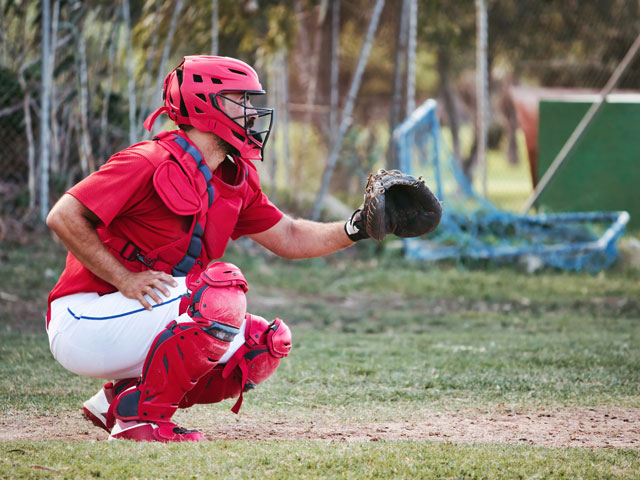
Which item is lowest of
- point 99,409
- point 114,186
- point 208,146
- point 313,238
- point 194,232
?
point 99,409

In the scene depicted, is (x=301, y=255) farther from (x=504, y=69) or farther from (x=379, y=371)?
(x=504, y=69)

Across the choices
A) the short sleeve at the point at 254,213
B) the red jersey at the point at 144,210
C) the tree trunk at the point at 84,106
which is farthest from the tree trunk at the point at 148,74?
the red jersey at the point at 144,210

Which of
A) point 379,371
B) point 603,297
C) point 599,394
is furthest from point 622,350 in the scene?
point 603,297

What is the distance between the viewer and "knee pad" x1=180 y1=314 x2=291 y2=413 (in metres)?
3.64

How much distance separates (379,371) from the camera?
17.2 feet

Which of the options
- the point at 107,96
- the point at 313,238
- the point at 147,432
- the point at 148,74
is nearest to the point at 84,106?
the point at 107,96

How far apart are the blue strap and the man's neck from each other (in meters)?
0.08

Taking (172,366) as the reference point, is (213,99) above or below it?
above

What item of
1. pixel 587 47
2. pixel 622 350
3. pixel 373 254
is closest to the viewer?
pixel 622 350

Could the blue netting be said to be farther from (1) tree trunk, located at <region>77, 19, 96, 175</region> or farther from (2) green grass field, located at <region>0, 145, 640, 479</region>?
(1) tree trunk, located at <region>77, 19, 96, 175</region>

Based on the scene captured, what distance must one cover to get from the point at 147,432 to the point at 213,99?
1381 mm

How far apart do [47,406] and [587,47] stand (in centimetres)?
1847

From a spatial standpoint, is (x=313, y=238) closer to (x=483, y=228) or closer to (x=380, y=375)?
(x=380, y=375)

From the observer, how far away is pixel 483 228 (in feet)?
34.4
